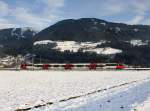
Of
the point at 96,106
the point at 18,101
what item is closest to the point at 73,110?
the point at 96,106

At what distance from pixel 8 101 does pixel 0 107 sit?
7.74 ft

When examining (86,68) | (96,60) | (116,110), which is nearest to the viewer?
(116,110)

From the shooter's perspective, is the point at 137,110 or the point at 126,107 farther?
the point at 126,107

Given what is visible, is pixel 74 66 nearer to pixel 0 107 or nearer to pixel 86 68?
pixel 86 68

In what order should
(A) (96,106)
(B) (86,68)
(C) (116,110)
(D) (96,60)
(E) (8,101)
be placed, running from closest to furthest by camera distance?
(C) (116,110) < (A) (96,106) < (E) (8,101) < (B) (86,68) < (D) (96,60)

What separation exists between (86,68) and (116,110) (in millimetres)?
77122

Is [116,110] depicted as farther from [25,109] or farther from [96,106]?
[25,109]

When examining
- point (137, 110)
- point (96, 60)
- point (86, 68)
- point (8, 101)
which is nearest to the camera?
point (137, 110)

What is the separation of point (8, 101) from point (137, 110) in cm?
856

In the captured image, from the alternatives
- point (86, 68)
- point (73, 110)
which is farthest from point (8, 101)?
point (86, 68)

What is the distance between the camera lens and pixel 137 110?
14.3 meters

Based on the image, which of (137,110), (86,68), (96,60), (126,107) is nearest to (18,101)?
(126,107)

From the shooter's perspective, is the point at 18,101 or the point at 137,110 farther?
the point at 18,101

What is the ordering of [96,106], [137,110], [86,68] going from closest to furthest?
[137,110] < [96,106] < [86,68]
